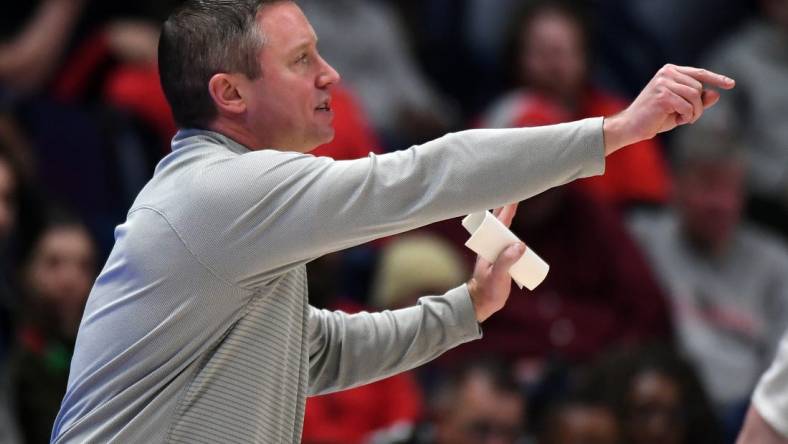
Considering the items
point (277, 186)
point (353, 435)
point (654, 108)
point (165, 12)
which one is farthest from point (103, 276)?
point (165, 12)

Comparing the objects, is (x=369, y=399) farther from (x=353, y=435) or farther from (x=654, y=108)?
(x=654, y=108)

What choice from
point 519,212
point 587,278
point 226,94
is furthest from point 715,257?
point 226,94

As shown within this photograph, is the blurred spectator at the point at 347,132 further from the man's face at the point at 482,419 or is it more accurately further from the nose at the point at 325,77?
the nose at the point at 325,77

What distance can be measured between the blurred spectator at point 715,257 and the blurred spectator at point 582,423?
77 centimetres

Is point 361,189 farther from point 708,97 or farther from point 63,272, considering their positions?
point 63,272

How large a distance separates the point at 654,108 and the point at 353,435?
9.64ft

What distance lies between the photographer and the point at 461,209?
2521mm

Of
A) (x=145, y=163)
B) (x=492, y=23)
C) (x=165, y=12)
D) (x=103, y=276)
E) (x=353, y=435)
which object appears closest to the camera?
(x=103, y=276)

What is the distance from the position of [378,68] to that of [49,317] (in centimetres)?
214

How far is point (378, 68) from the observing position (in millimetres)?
6625

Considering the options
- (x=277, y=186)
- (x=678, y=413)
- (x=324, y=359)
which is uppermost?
(x=277, y=186)

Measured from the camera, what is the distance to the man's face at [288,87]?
2.75m

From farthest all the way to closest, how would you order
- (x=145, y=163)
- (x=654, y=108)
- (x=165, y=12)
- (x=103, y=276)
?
(x=165, y=12), (x=145, y=163), (x=103, y=276), (x=654, y=108)

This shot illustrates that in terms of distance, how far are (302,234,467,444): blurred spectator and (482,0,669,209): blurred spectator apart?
832 millimetres
